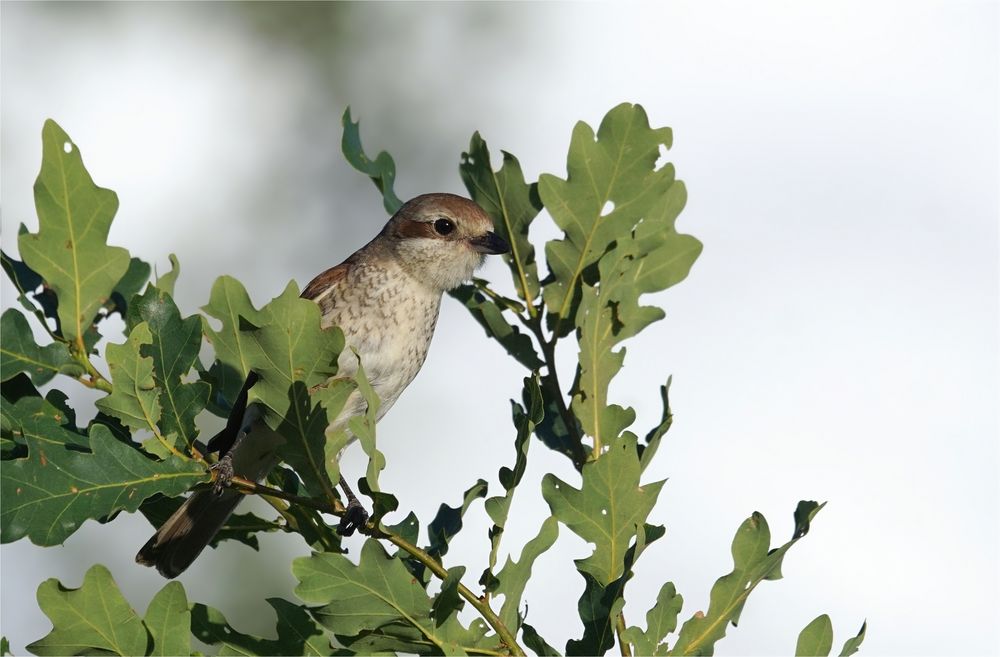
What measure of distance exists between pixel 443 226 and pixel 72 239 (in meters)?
2.15

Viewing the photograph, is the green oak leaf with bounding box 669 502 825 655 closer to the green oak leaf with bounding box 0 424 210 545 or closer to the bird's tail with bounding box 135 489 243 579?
the green oak leaf with bounding box 0 424 210 545

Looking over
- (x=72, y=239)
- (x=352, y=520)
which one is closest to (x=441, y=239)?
(x=352, y=520)

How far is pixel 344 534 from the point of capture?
3510mm

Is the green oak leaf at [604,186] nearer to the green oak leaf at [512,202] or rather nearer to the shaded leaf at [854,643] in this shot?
the green oak leaf at [512,202]

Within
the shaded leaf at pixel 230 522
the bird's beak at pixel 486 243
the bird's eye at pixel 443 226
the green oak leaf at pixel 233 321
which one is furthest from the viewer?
the bird's eye at pixel 443 226

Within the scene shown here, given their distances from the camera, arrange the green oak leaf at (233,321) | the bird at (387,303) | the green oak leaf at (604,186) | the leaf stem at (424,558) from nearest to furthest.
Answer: the green oak leaf at (233,321) < the leaf stem at (424,558) < the green oak leaf at (604,186) < the bird at (387,303)

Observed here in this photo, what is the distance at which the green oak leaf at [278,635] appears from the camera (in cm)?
287

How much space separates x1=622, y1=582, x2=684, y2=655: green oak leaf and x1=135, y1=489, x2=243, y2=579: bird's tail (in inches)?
68.7

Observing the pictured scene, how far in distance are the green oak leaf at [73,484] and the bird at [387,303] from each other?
3.43ft

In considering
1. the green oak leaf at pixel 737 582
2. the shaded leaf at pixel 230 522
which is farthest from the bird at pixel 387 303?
the green oak leaf at pixel 737 582

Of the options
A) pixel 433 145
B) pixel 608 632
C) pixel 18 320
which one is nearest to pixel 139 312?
pixel 18 320

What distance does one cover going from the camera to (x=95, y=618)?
2725mm

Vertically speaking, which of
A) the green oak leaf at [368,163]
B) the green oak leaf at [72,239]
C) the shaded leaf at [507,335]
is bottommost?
the green oak leaf at [72,239]

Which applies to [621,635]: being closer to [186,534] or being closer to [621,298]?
[621,298]
